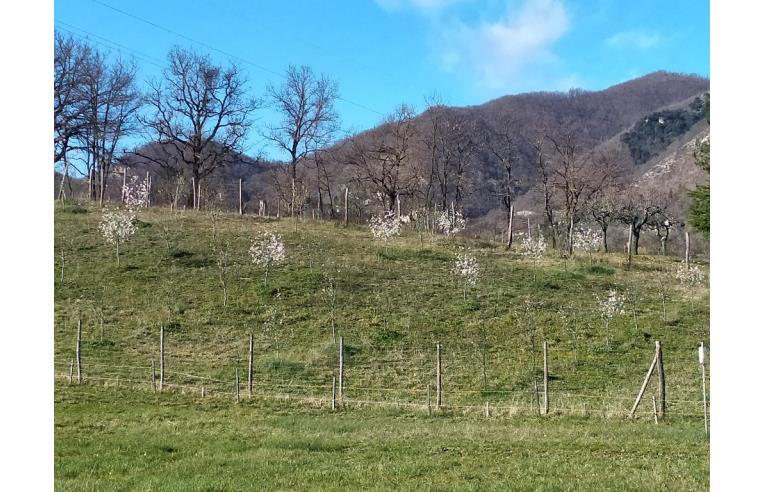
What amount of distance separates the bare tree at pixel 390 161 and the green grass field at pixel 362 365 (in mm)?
12414

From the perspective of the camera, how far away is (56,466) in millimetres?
6746

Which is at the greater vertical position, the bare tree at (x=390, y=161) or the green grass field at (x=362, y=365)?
the bare tree at (x=390, y=161)

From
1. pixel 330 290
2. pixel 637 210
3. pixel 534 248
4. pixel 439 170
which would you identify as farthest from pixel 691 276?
pixel 439 170

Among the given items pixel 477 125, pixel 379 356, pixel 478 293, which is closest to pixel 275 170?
pixel 477 125

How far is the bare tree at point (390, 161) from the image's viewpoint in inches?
1752

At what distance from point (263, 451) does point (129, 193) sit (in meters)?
30.7

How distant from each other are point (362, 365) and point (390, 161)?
30625mm

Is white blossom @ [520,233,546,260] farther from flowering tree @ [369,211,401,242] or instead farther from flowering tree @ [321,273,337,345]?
flowering tree @ [321,273,337,345]

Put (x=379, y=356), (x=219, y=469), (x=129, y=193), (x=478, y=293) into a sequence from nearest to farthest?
1. (x=219, y=469)
2. (x=379, y=356)
3. (x=478, y=293)
4. (x=129, y=193)

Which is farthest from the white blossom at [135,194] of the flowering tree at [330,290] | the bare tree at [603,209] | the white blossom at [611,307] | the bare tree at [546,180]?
the bare tree at [603,209]

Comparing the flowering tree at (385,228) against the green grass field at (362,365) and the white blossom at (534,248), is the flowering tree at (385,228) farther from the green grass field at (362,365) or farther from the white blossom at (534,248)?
the white blossom at (534,248)

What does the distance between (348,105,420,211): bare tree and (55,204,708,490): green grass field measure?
40.7 feet

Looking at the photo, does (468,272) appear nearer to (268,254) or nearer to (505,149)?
(268,254)
